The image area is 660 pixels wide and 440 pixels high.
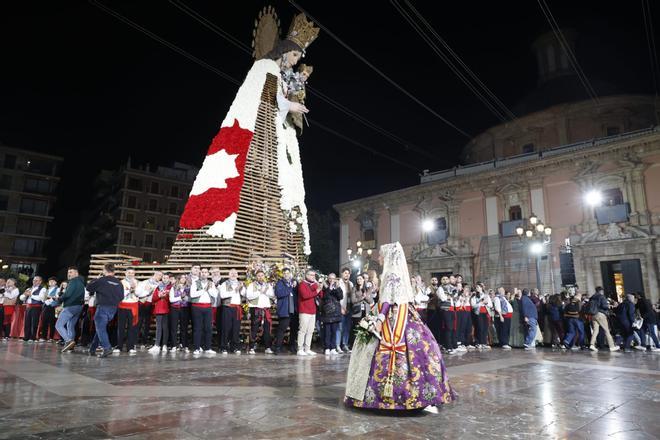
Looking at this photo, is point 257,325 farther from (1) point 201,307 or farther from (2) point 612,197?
(2) point 612,197

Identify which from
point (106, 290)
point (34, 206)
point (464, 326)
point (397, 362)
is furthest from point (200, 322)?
point (34, 206)

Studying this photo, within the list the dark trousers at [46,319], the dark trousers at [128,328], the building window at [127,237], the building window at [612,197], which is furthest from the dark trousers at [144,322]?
the building window at [127,237]

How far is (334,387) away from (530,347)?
852 cm

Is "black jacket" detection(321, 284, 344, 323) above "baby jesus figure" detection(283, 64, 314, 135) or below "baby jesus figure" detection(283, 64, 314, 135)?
below

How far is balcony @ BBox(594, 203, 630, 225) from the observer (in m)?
20.9

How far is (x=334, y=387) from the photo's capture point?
505 centimetres

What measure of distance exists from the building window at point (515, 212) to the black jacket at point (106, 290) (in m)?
22.0

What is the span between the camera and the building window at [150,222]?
47103mm

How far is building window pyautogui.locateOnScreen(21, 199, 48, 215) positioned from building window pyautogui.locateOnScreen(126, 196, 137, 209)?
8302 mm

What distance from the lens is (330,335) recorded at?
909 centimetres

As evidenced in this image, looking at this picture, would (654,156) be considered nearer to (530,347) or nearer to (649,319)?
(649,319)

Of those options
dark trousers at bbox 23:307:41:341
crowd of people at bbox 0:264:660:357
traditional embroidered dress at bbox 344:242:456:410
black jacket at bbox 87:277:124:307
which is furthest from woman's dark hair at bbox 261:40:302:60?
traditional embroidered dress at bbox 344:242:456:410

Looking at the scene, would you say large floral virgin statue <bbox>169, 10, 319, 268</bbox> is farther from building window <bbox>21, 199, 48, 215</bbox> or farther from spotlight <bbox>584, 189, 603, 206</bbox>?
building window <bbox>21, 199, 48, 215</bbox>

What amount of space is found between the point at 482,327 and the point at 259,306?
6093mm
